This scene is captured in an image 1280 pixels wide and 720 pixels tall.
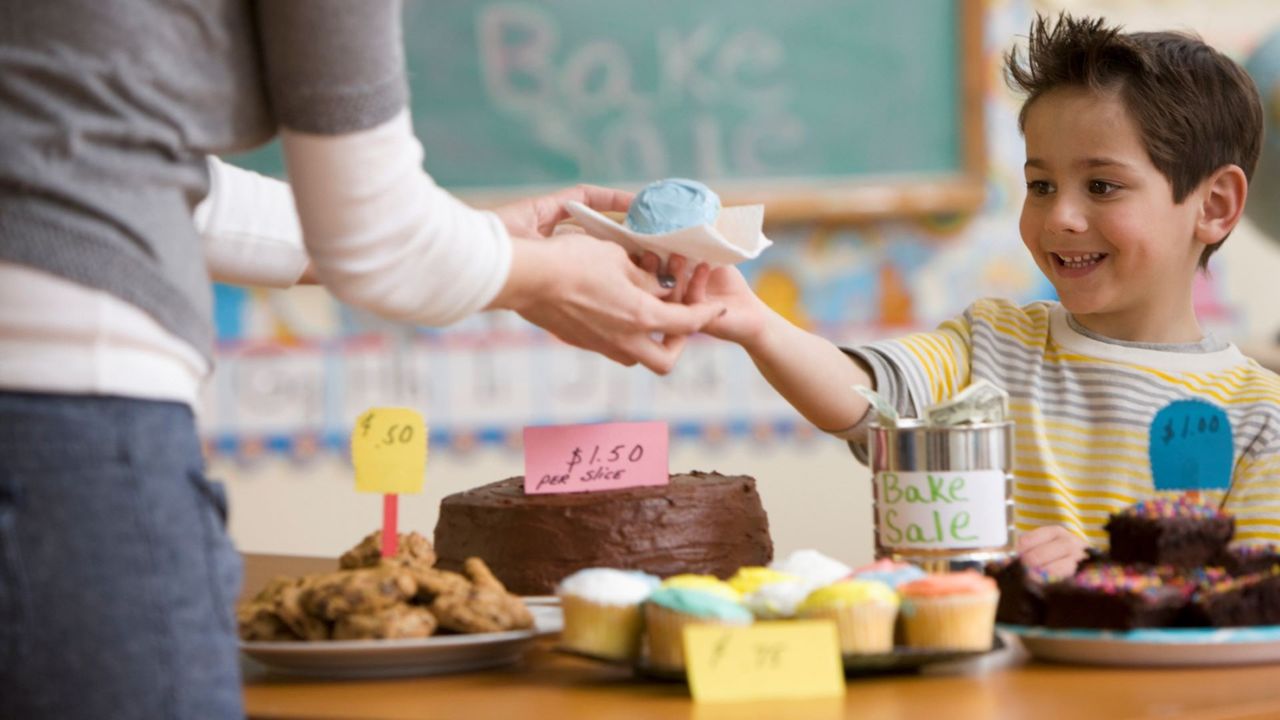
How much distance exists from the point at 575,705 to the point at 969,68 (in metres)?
2.00

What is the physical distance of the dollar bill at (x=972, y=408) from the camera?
3.80 feet

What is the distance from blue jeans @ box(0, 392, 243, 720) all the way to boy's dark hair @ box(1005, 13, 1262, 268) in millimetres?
1341

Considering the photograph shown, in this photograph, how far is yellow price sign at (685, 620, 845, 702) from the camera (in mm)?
893

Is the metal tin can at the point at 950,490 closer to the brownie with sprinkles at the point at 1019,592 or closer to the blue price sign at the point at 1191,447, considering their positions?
the brownie with sprinkles at the point at 1019,592

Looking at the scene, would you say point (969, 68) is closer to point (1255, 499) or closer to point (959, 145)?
point (959, 145)

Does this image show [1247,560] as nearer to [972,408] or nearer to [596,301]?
[972,408]

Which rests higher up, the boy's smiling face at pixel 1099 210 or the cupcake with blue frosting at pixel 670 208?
the boy's smiling face at pixel 1099 210

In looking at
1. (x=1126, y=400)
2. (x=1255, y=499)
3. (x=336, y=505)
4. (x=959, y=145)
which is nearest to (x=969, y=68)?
(x=959, y=145)

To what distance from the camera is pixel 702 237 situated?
4.17ft

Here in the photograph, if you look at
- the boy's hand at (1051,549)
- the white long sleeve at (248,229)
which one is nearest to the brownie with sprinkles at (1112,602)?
the boy's hand at (1051,549)

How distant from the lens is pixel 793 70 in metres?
2.68


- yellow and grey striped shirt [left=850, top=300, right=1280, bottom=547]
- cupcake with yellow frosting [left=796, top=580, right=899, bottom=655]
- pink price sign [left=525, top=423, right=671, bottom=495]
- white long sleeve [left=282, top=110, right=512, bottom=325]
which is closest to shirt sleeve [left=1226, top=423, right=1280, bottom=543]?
yellow and grey striped shirt [left=850, top=300, right=1280, bottom=547]

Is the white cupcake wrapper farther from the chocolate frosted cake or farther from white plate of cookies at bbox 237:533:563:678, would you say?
white plate of cookies at bbox 237:533:563:678

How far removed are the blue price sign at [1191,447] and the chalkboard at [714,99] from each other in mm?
1401
